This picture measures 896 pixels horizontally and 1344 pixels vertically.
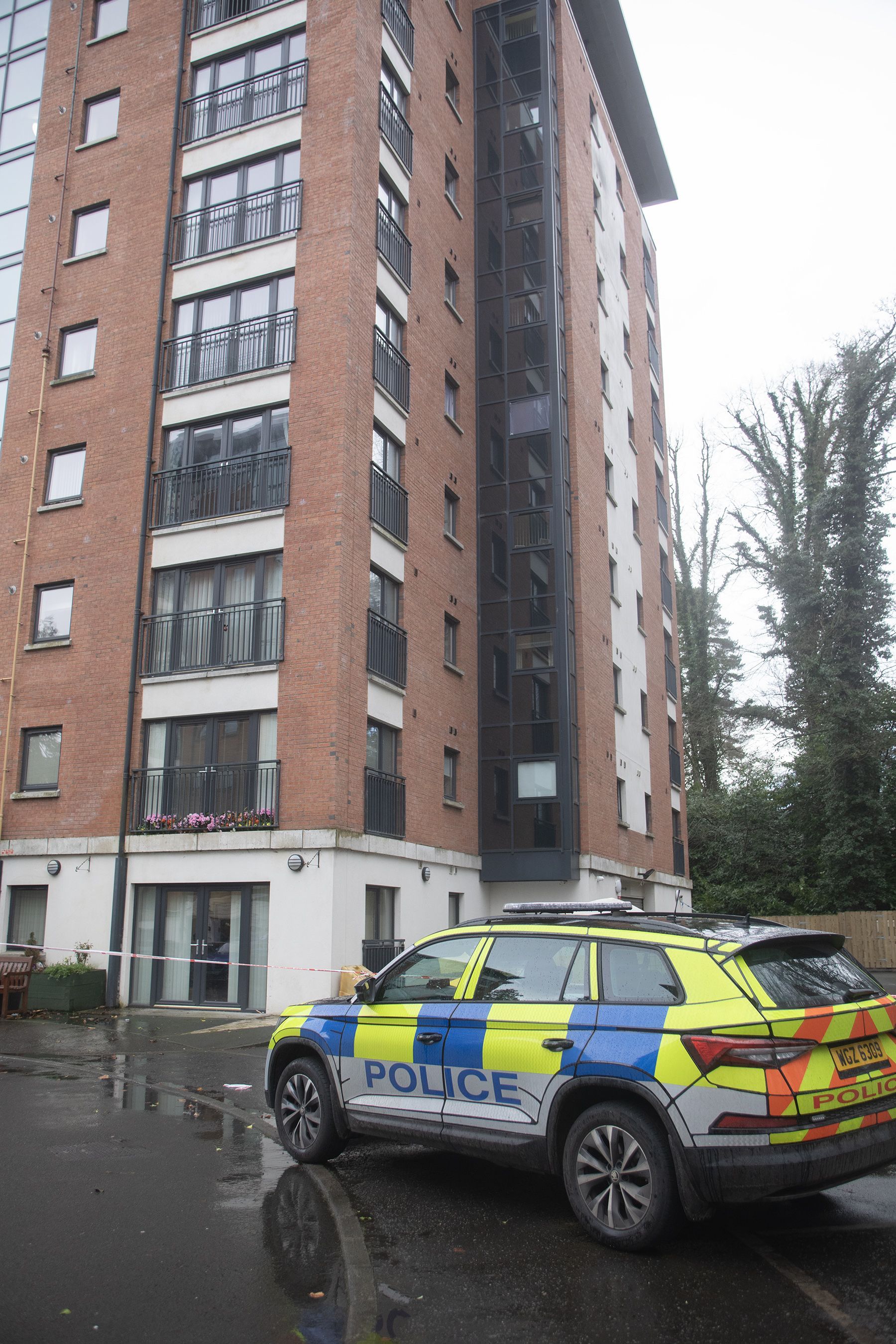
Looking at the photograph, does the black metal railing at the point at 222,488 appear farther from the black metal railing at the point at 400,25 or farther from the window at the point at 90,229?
the black metal railing at the point at 400,25

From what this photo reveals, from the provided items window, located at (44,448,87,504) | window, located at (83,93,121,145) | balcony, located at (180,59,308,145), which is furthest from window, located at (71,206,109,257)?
window, located at (44,448,87,504)

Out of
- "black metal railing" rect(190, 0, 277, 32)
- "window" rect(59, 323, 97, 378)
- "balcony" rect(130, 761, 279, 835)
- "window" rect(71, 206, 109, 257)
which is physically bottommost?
"balcony" rect(130, 761, 279, 835)

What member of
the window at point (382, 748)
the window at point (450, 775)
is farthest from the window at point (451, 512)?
the window at point (382, 748)

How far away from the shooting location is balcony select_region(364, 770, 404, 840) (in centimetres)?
1794

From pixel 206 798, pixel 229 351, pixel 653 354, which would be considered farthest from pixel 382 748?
pixel 653 354

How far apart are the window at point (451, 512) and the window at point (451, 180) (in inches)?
292

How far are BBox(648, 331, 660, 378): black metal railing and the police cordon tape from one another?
2719 centimetres

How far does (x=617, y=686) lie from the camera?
27.9m

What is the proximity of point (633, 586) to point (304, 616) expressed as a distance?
1552 centimetres

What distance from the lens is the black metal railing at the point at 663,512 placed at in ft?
118

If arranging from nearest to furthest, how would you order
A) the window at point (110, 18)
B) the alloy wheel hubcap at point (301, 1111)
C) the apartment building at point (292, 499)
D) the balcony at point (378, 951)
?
the alloy wheel hubcap at point (301, 1111)
the balcony at point (378, 951)
the apartment building at point (292, 499)
the window at point (110, 18)

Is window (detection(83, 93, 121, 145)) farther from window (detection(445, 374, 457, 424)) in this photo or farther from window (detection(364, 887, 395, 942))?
window (detection(364, 887, 395, 942))

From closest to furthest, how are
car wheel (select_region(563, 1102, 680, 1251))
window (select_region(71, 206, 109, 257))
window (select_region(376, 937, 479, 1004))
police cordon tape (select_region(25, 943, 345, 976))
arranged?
car wheel (select_region(563, 1102, 680, 1251)), window (select_region(376, 937, 479, 1004)), police cordon tape (select_region(25, 943, 345, 976)), window (select_region(71, 206, 109, 257))

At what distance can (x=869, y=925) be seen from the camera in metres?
32.1
